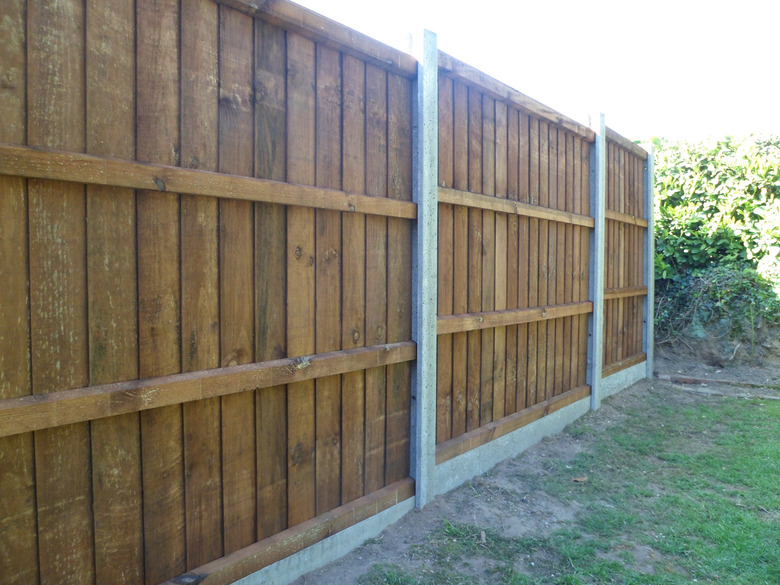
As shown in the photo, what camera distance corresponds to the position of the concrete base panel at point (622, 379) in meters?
5.39

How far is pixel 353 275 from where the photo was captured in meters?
2.57

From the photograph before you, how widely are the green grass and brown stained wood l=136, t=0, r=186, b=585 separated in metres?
0.91

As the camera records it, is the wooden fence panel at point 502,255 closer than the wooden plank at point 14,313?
No

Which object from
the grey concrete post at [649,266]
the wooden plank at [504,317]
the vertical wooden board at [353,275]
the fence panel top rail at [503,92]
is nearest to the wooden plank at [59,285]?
the vertical wooden board at [353,275]

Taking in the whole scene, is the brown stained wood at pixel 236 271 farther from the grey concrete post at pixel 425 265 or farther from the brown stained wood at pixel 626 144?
the brown stained wood at pixel 626 144

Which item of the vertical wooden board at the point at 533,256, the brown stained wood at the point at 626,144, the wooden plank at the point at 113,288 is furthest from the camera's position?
the brown stained wood at the point at 626,144

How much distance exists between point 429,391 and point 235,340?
1221mm

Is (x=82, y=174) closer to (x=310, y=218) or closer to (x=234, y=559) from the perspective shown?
(x=310, y=218)

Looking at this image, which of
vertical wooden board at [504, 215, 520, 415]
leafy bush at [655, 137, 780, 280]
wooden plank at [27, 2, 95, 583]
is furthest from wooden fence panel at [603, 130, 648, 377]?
wooden plank at [27, 2, 95, 583]

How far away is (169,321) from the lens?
191 cm

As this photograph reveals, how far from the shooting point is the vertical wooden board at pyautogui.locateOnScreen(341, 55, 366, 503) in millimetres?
2535

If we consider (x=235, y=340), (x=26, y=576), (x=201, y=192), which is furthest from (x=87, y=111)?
(x=26, y=576)

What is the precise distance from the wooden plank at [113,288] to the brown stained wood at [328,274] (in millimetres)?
786

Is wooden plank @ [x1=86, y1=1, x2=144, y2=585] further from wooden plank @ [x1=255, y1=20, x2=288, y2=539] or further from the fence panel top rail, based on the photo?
the fence panel top rail
